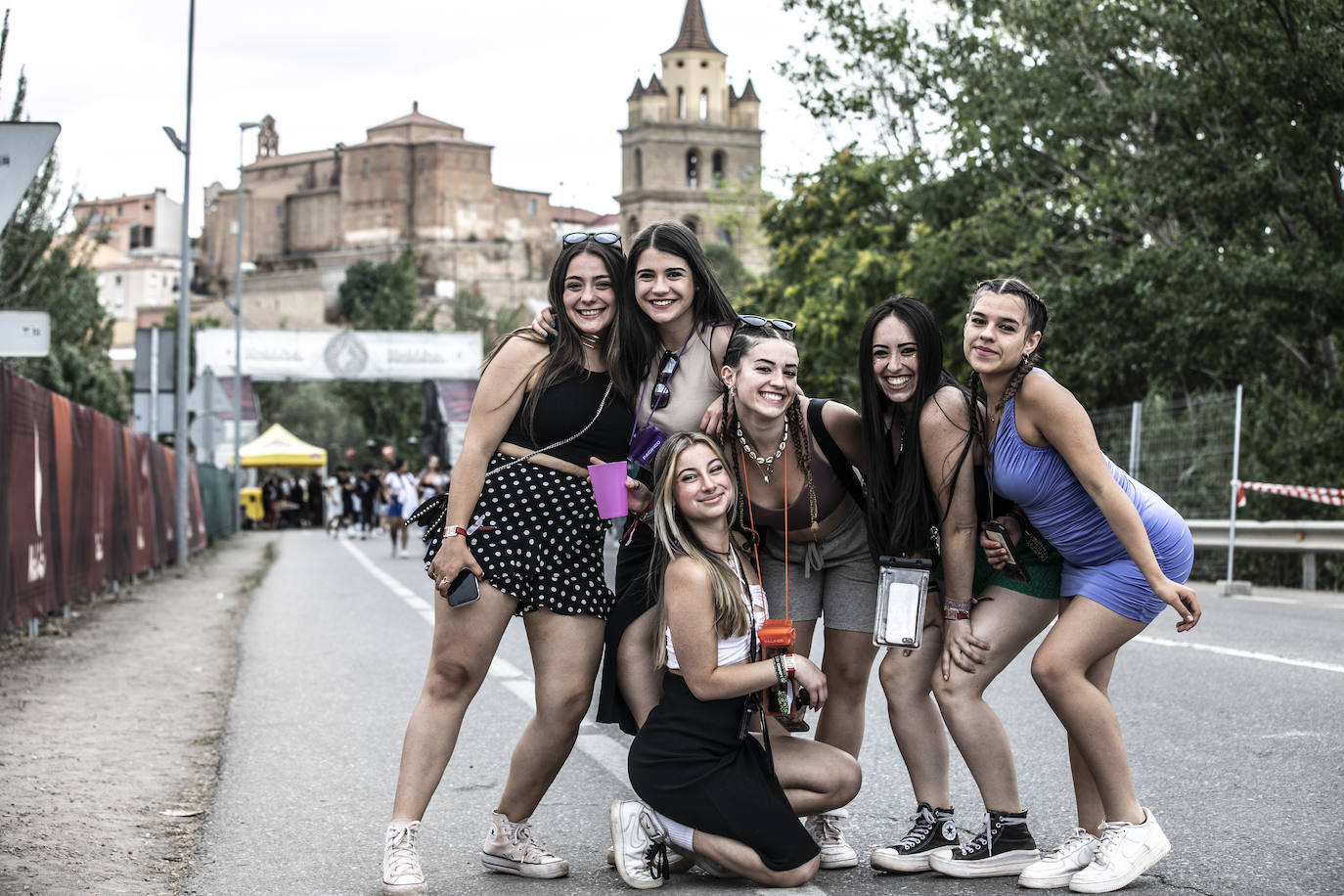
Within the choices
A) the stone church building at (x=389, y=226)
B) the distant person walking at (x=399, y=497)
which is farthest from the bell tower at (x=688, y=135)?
the distant person walking at (x=399, y=497)

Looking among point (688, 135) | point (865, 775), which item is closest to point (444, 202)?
point (688, 135)

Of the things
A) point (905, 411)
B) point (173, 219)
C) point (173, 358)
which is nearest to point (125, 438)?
point (173, 358)

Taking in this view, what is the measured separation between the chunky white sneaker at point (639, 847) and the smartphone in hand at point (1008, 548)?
51.5 inches

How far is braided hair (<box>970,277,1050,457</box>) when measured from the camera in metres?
5.00

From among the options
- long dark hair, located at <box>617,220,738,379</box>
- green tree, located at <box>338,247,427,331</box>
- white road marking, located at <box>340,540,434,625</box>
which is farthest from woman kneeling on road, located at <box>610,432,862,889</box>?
green tree, located at <box>338,247,427,331</box>

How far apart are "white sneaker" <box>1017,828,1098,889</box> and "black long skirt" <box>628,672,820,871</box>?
0.62 metres

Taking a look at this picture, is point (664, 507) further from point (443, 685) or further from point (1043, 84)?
point (1043, 84)

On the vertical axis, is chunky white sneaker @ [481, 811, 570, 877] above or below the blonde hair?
below

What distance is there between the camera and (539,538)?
5.15m

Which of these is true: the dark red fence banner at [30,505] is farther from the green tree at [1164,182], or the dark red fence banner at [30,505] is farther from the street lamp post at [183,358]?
the green tree at [1164,182]

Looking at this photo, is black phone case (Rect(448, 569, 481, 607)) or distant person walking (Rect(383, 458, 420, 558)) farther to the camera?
distant person walking (Rect(383, 458, 420, 558))

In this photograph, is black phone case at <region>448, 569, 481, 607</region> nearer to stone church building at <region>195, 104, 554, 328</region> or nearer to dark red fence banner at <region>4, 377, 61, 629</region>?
dark red fence banner at <region>4, 377, 61, 629</region>

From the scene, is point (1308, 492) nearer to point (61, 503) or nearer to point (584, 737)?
point (584, 737)

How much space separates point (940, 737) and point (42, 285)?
29379 millimetres
